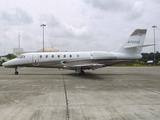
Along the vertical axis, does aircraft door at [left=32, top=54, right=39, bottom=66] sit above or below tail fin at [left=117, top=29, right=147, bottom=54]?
below

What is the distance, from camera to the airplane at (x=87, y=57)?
70.1 ft

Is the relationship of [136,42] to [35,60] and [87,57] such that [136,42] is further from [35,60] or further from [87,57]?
[35,60]

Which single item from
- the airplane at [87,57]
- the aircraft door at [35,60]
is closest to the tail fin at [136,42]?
the airplane at [87,57]

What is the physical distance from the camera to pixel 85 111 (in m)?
6.45

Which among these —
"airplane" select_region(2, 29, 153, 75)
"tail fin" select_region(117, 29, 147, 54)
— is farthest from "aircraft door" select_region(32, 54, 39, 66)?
"tail fin" select_region(117, 29, 147, 54)

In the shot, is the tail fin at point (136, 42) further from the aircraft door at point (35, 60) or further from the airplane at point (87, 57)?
the aircraft door at point (35, 60)

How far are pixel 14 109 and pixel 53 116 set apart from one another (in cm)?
170

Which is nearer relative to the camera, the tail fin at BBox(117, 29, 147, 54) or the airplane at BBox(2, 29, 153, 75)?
the airplane at BBox(2, 29, 153, 75)

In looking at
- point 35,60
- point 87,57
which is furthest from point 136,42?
point 35,60

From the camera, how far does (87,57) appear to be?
21484mm

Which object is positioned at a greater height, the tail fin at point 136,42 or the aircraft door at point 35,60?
the tail fin at point 136,42

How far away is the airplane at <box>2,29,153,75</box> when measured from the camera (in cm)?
2136

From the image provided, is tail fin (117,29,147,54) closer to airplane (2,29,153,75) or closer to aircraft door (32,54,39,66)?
airplane (2,29,153,75)

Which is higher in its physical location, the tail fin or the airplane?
the tail fin
